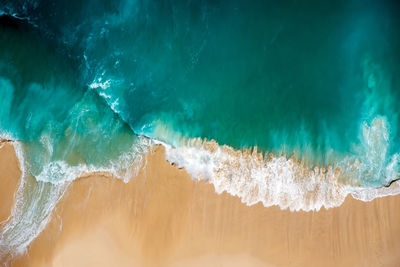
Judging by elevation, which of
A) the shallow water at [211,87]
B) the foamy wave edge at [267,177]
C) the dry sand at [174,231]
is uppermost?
the shallow water at [211,87]

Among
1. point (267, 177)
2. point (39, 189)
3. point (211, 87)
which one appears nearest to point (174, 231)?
point (267, 177)

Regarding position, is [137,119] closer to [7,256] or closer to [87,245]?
[87,245]

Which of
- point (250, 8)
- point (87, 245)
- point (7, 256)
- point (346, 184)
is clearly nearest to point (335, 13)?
point (250, 8)

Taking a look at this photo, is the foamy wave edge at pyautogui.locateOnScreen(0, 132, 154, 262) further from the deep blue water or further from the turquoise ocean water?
the deep blue water

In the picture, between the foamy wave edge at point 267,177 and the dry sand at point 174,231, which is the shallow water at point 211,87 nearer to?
the foamy wave edge at point 267,177

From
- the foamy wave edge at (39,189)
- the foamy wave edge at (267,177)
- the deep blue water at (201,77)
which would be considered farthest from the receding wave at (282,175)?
the foamy wave edge at (39,189)

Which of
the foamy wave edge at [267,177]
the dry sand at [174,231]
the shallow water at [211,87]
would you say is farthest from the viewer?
the shallow water at [211,87]
